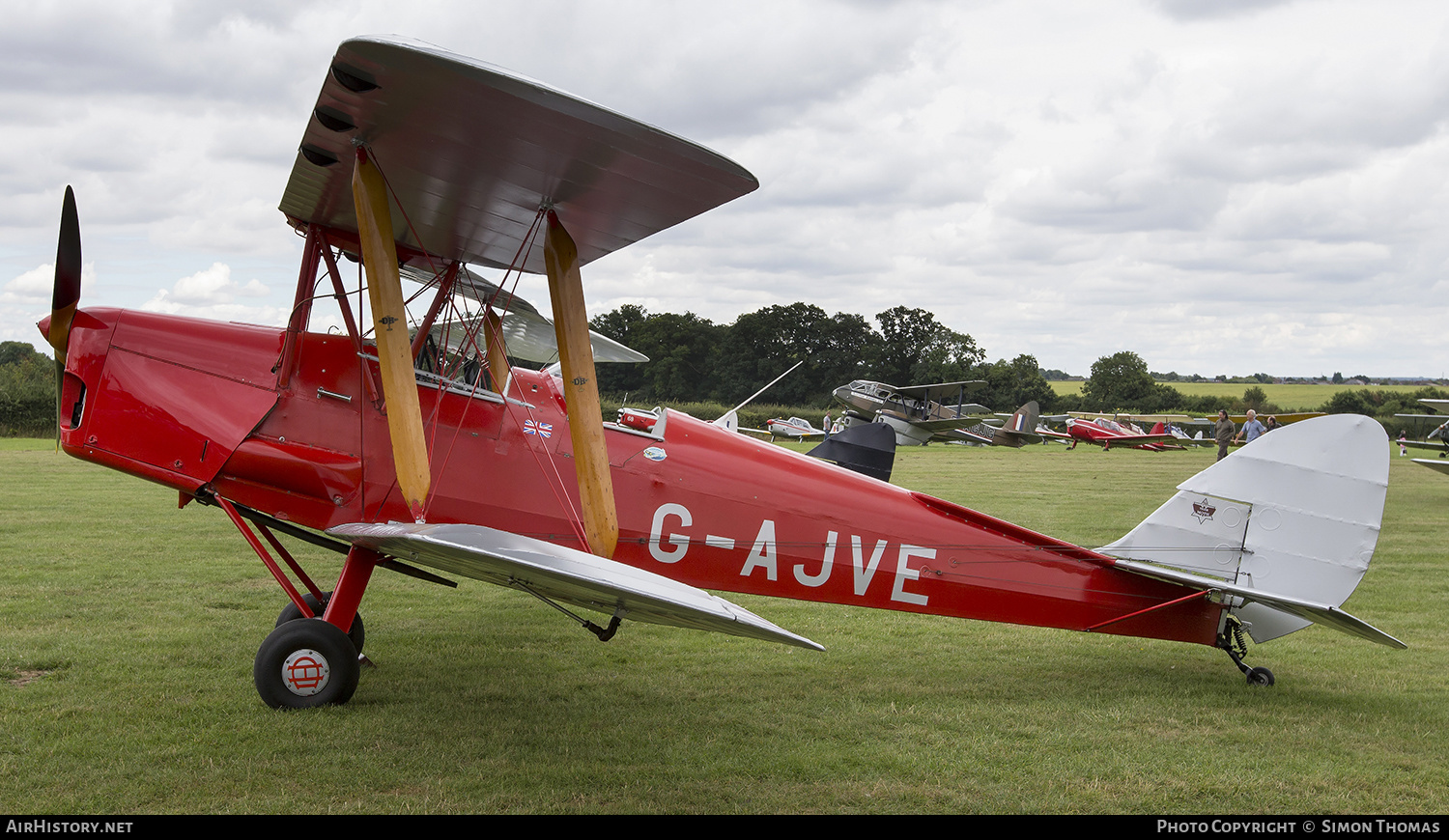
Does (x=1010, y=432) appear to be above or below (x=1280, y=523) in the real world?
below

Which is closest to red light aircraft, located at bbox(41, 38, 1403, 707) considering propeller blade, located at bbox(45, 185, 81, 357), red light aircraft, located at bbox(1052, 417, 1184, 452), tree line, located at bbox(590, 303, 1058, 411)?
propeller blade, located at bbox(45, 185, 81, 357)

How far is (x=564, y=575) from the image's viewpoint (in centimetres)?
328

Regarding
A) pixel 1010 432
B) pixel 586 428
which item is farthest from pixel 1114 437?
pixel 586 428

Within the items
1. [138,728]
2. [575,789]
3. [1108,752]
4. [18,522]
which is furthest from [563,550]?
[18,522]

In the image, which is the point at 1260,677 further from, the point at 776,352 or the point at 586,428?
the point at 776,352

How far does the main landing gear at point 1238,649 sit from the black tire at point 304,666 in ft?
16.7

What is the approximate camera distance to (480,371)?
16.6ft

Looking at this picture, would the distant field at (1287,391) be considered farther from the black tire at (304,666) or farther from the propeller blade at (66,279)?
the propeller blade at (66,279)

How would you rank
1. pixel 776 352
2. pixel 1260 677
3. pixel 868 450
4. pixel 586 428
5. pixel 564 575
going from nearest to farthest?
1. pixel 564 575
2. pixel 586 428
3. pixel 1260 677
4. pixel 868 450
5. pixel 776 352

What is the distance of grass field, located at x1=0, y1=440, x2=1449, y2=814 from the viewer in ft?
12.5

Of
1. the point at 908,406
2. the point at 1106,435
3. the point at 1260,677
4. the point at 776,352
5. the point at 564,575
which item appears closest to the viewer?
the point at 564,575

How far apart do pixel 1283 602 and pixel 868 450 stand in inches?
120

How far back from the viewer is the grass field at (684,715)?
3812 mm

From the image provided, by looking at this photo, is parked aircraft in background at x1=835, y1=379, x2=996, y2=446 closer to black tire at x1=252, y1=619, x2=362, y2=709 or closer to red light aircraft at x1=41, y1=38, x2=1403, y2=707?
red light aircraft at x1=41, y1=38, x2=1403, y2=707
